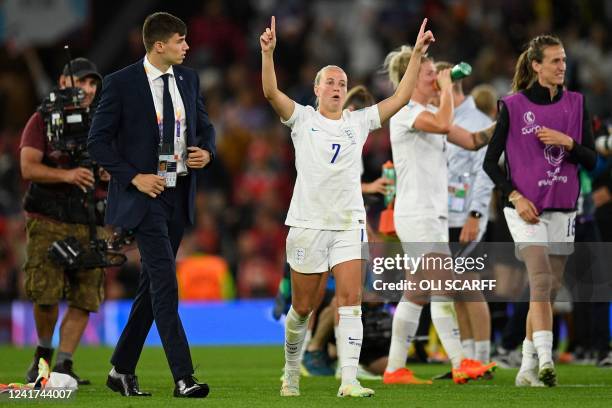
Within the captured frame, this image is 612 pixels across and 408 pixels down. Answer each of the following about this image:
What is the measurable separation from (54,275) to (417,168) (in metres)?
2.89

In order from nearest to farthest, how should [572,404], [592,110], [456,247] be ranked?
[572,404]
[456,247]
[592,110]

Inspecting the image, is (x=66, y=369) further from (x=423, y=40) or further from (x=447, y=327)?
(x=423, y=40)

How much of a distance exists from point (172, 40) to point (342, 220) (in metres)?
1.63

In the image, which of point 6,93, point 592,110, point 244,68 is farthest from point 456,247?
point 6,93

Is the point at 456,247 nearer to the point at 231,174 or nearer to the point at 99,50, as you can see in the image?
the point at 231,174

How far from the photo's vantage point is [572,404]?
26.2ft

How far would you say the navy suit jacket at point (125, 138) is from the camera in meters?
8.60

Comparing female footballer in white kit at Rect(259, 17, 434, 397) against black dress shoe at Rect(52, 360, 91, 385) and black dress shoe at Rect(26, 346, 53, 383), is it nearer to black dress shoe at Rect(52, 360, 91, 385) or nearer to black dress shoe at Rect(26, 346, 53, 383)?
black dress shoe at Rect(52, 360, 91, 385)

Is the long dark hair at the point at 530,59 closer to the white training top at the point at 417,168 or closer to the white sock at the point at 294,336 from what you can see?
the white training top at the point at 417,168

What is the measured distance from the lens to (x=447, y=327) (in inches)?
395

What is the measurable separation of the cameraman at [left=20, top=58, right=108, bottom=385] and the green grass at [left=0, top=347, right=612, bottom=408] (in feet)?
1.57

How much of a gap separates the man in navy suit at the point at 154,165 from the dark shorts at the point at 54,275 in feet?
4.53

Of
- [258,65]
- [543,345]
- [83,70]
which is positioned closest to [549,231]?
[543,345]

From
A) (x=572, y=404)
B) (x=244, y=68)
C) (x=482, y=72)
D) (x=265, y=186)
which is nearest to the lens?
(x=572, y=404)
